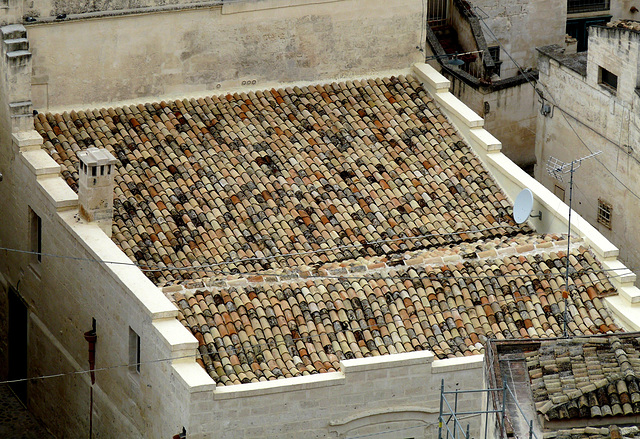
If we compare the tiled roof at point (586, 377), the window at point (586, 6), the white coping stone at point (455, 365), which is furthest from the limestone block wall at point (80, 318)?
the window at point (586, 6)

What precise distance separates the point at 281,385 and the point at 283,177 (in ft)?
27.2

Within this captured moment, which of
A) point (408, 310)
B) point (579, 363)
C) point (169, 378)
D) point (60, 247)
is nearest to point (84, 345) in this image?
point (60, 247)

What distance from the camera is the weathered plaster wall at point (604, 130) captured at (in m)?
44.1

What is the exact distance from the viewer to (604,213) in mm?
45750

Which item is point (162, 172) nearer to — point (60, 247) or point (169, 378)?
point (60, 247)

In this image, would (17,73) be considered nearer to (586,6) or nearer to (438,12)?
Answer: (438,12)

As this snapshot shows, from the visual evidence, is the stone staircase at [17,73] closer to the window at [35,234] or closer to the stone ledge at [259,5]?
the window at [35,234]

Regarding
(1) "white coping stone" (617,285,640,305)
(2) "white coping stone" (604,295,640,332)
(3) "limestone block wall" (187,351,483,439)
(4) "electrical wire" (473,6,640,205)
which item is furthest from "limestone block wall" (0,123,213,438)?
(4) "electrical wire" (473,6,640,205)

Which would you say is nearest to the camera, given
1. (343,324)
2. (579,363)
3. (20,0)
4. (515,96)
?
(579,363)

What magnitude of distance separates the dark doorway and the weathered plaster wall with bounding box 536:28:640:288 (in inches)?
628

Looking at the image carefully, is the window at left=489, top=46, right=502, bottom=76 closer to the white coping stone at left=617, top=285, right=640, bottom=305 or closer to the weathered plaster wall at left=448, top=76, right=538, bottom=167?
the weathered plaster wall at left=448, top=76, right=538, bottom=167

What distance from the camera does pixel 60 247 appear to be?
3809 centimetres

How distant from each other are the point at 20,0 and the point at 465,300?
1301cm

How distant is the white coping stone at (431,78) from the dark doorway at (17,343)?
12357 mm
